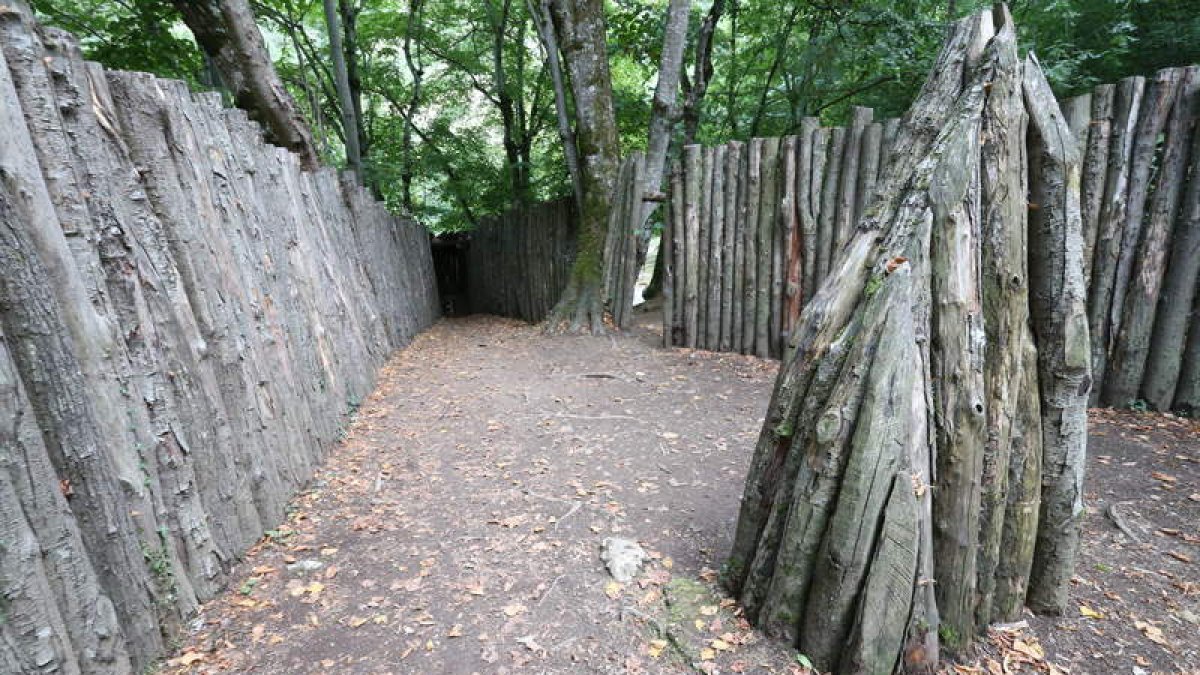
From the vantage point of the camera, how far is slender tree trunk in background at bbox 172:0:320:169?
569 cm

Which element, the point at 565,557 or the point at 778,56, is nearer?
the point at 565,557

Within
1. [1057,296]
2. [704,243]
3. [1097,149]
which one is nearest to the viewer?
[1057,296]

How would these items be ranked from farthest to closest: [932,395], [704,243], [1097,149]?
1. [704,243]
2. [1097,149]
3. [932,395]

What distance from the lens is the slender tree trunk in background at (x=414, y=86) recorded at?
45.3 feet

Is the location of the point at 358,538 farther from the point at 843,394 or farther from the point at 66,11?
the point at 66,11

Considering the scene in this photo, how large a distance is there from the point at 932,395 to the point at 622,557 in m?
1.56

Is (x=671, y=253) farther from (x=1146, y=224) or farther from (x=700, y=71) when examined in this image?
(x=700, y=71)

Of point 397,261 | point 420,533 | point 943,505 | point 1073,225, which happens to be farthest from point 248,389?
point 397,261

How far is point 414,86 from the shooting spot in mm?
14984

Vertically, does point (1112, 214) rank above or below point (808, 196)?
below

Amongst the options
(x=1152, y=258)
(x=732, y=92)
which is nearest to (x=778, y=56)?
(x=732, y=92)

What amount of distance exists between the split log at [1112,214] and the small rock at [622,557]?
343 cm

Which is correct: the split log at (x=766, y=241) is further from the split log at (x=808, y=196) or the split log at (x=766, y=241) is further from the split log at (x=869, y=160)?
the split log at (x=869, y=160)

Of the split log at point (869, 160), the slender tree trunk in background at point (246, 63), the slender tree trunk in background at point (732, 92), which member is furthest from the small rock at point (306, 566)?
the slender tree trunk in background at point (732, 92)
